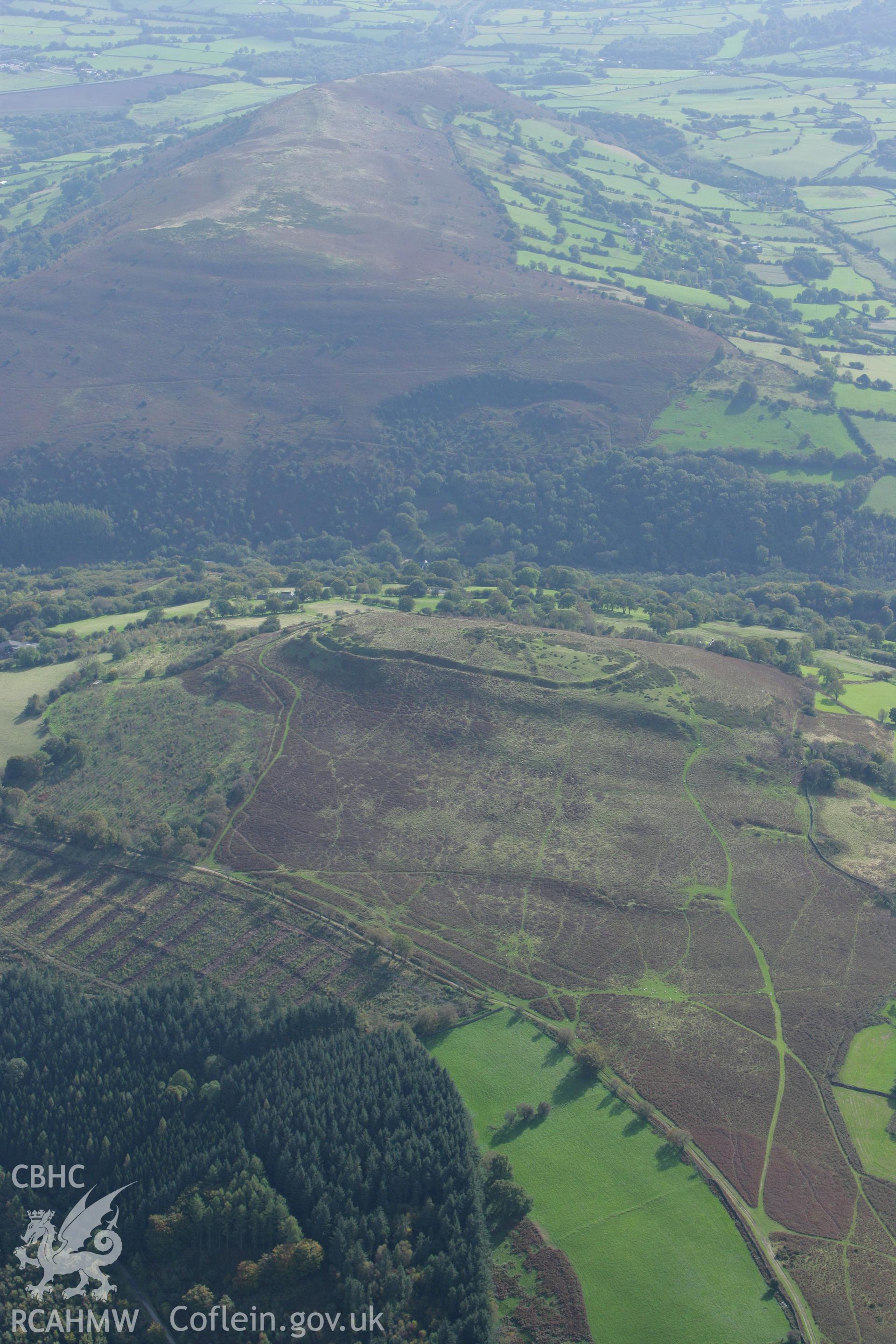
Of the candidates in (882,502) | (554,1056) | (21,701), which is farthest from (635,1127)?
(882,502)

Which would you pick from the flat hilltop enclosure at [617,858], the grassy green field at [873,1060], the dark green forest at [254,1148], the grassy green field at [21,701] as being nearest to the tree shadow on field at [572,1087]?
the flat hilltop enclosure at [617,858]

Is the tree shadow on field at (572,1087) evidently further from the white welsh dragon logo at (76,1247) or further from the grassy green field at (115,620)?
the grassy green field at (115,620)

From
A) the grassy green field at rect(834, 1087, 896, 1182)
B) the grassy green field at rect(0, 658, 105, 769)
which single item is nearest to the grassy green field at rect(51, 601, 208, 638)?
the grassy green field at rect(0, 658, 105, 769)

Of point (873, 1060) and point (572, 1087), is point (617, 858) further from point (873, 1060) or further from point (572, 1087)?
point (873, 1060)

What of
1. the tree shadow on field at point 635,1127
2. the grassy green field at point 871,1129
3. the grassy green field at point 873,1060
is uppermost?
the tree shadow on field at point 635,1127

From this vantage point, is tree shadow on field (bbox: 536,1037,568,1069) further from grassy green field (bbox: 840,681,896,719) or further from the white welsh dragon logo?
grassy green field (bbox: 840,681,896,719)

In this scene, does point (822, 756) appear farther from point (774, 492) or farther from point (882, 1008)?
point (774, 492)
